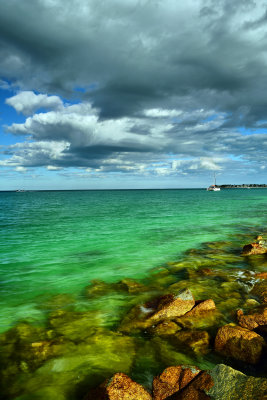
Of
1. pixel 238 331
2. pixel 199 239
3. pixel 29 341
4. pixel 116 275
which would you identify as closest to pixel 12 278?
pixel 116 275

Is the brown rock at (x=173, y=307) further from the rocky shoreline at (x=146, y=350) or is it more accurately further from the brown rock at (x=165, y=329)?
the brown rock at (x=165, y=329)

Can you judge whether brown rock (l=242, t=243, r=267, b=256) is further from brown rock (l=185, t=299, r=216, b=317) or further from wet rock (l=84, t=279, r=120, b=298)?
wet rock (l=84, t=279, r=120, b=298)

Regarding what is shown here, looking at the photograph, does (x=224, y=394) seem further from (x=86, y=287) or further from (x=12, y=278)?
(x=12, y=278)

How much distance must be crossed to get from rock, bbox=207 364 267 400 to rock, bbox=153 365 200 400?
41cm

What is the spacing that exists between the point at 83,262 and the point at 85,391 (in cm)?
1075

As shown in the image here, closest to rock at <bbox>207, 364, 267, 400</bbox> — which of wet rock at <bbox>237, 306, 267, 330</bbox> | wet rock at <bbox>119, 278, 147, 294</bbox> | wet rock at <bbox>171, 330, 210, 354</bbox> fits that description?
wet rock at <bbox>171, 330, 210, 354</bbox>

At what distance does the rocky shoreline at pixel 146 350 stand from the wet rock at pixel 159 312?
0.09 ft

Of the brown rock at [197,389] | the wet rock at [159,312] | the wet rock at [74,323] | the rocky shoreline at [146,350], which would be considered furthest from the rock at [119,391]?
the wet rock at [159,312]

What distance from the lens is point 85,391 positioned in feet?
16.4

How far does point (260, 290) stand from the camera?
906 centimetres

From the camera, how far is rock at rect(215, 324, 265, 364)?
213 inches

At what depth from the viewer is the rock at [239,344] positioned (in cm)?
542

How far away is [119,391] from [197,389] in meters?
1.35

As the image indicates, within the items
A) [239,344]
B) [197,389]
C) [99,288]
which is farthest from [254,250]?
[197,389]
